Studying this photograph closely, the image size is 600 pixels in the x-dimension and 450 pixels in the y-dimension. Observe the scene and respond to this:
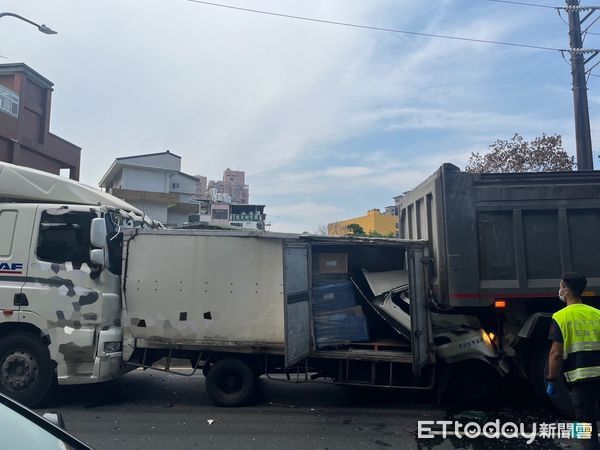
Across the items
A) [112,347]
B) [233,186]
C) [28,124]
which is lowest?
[112,347]

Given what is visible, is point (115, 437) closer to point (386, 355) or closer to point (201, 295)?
point (201, 295)

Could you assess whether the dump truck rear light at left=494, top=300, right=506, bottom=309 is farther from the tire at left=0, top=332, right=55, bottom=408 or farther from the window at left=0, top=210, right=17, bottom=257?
the window at left=0, top=210, right=17, bottom=257

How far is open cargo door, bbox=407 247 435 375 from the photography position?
18.5 feet

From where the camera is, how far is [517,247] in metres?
5.66

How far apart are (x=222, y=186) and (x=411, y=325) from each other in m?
104

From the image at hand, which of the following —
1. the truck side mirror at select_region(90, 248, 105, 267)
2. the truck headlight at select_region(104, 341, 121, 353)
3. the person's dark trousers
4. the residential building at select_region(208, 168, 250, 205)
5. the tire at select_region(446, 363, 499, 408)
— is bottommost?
the tire at select_region(446, 363, 499, 408)

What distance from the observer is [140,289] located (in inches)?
235

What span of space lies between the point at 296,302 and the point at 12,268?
3634 mm

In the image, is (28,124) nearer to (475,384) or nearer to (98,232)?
(98,232)

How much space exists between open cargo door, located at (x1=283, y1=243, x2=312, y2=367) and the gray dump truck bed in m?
1.72

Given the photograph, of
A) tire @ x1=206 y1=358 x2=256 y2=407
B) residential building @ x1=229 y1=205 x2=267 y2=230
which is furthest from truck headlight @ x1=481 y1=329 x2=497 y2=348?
residential building @ x1=229 y1=205 x2=267 y2=230

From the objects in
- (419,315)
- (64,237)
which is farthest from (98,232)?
(419,315)

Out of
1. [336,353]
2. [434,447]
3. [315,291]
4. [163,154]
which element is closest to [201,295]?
[315,291]

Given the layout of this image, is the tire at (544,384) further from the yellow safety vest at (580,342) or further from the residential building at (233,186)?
the residential building at (233,186)
